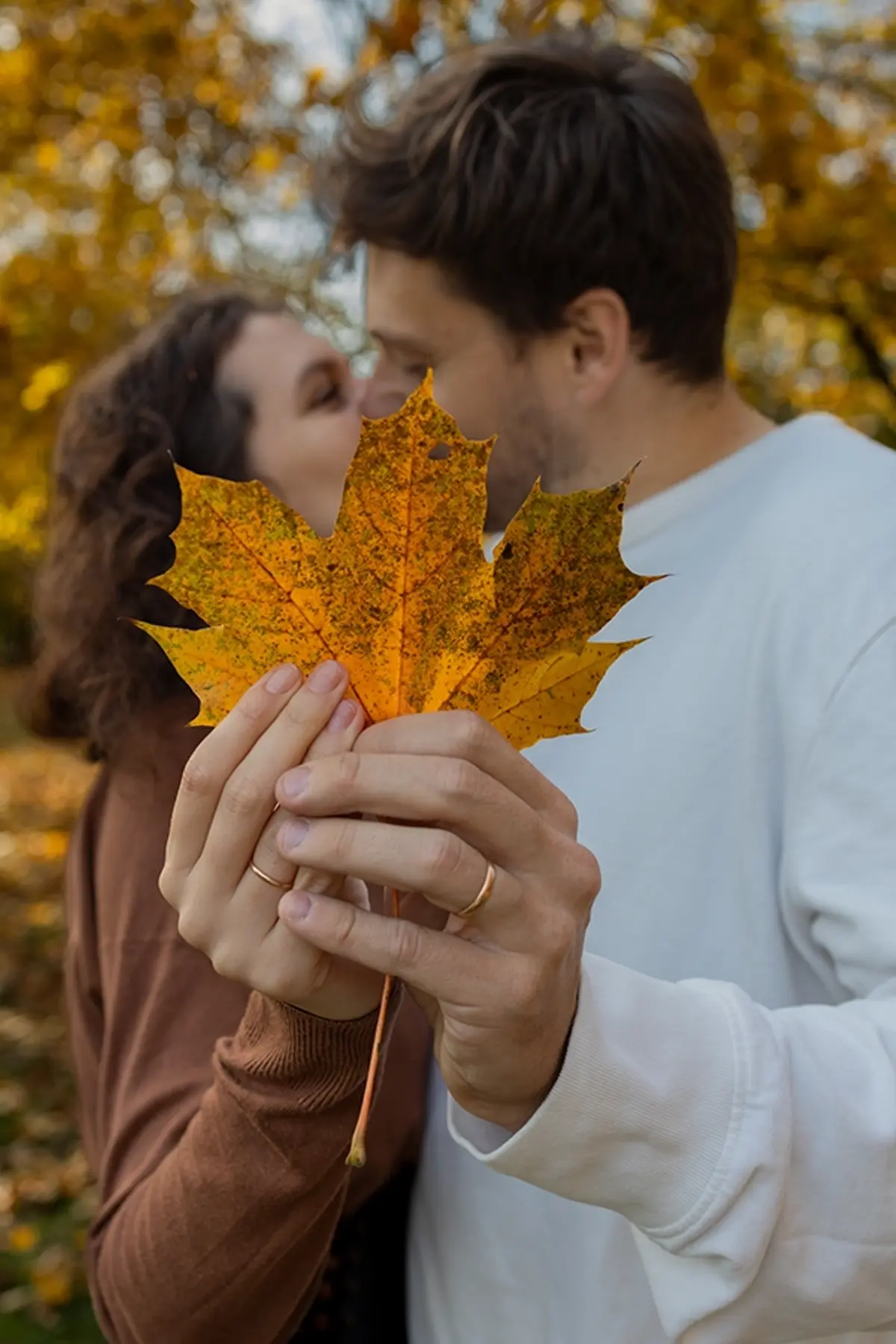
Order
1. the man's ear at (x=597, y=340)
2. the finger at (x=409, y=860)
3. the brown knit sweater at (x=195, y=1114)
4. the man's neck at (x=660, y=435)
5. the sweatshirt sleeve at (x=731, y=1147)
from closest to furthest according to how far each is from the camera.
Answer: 1. the finger at (x=409, y=860)
2. the sweatshirt sleeve at (x=731, y=1147)
3. the brown knit sweater at (x=195, y=1114)
4. the man's neck at (x=660, y=435)
5. the man's ear at (x=597, y=340)

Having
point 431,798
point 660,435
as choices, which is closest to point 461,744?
point 431,798

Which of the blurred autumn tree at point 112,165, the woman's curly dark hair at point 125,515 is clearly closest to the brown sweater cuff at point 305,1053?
the woman's curly dark hair at point 125,515

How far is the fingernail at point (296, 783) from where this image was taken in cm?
72

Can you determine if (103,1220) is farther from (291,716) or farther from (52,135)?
(52,135)

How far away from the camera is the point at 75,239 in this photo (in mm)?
4172

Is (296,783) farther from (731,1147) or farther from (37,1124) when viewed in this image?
(37,1124)

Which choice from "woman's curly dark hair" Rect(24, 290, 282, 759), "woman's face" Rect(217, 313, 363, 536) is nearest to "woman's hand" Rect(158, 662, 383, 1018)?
"woman's curly dark hair" Rect(24, 290, 282, 759)

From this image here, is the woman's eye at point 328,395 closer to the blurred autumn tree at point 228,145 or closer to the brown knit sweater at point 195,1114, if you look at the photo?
the brown knit sweater at point 195,1114

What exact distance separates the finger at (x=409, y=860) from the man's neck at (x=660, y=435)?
852 millimetres

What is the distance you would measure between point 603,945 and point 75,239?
3.84 metres

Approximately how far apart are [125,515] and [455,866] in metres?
1.10

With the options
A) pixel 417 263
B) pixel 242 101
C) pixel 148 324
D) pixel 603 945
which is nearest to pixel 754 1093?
pixel 603 945

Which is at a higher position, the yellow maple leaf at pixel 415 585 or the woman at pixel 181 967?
the yellow maple leaf at pixel 415 585

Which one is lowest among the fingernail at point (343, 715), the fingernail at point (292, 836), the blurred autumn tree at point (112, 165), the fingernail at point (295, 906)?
the blurred autumn tree at point (112, 165)
